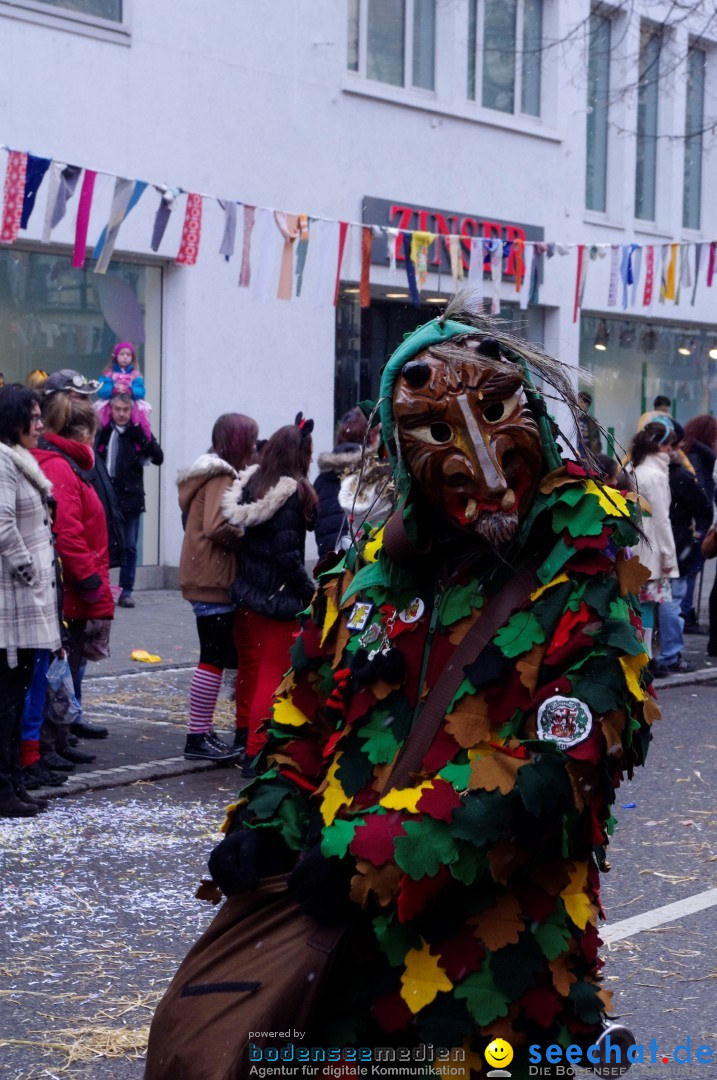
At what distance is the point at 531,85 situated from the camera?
18.9 m

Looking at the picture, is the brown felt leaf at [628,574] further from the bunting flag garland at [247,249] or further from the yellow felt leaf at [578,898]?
the bunting flag garland at [247,249]

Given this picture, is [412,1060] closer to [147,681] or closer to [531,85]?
[147,681]

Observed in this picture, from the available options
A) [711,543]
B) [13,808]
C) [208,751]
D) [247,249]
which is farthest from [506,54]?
[13,808]

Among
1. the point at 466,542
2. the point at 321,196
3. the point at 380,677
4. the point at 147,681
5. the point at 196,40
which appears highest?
the point at 196,40

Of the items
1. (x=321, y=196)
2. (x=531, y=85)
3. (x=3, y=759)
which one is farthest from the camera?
(x=531, y=85)

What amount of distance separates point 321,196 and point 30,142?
12.6 ft

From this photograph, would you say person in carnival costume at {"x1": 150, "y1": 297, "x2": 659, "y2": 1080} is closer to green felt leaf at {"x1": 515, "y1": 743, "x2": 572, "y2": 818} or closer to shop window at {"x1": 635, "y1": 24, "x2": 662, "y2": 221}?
green felt leaf at {"x1": 515, "y1": 743, "x2": 572, "y2": 818}

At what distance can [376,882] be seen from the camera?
2.34 m

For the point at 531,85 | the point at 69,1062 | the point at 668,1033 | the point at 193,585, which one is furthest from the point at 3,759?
the point at 531,85

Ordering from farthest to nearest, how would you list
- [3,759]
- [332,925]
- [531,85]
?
[531,85]
[3,759]
[332,925]

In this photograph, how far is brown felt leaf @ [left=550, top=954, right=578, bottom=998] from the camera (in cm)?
241

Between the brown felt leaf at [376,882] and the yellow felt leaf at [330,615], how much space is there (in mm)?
553

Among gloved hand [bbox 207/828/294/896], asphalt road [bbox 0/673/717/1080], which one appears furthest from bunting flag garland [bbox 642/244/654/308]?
gloved hand [bbox 207/828/294/896]

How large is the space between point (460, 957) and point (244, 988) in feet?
1.15
